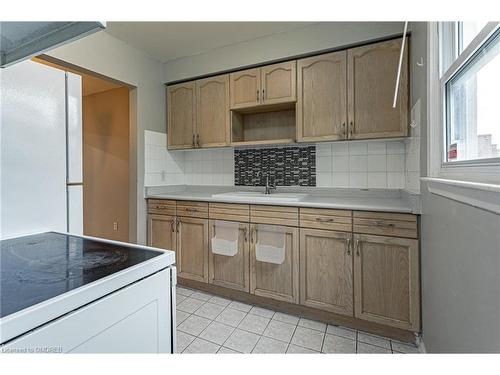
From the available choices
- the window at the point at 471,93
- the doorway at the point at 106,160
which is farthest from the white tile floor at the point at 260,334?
the doorway at the point at 106,160

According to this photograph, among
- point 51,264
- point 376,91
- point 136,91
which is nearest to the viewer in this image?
point 51,264

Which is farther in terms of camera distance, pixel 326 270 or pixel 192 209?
pixel 192 209

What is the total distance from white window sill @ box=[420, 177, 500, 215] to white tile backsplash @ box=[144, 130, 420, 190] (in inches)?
25.9

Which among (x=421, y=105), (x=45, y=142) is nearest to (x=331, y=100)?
(x=421, y=105)

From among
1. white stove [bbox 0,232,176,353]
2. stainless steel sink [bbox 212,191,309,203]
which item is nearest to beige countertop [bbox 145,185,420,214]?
stainless steel sink [bbox 212,191,309,203]

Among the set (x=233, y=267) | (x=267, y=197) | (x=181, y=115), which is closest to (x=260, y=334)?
(x=233, y=267)

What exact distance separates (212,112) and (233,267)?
1.59 metres

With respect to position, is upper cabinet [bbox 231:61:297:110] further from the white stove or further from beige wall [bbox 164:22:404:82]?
the white stove

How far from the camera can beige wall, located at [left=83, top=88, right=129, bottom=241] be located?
11.8 ft

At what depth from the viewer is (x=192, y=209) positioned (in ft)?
8.01

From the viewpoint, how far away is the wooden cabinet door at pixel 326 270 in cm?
184

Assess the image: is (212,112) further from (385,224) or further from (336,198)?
(385,224)
